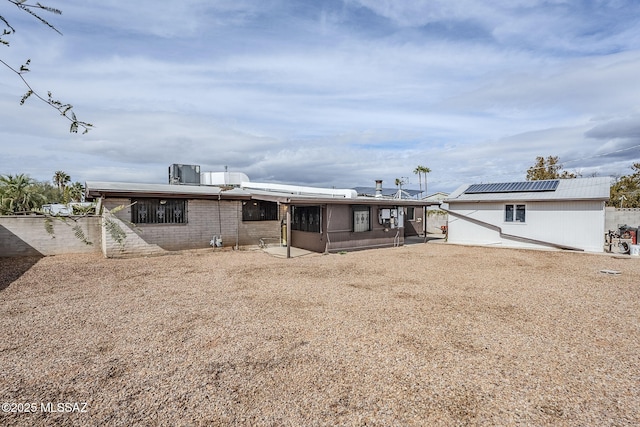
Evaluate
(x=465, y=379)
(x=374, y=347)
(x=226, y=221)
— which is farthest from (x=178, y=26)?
(x=226, y=221)

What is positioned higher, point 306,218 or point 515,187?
point 515,187

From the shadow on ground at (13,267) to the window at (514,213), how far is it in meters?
20.1

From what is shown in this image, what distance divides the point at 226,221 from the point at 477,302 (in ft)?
37.5

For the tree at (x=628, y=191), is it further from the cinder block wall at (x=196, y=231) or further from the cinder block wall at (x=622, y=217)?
the cinder block wall at (x=196, y=231)

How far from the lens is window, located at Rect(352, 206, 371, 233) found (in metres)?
16.1

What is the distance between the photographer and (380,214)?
56.4ft

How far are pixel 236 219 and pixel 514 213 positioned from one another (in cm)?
1410

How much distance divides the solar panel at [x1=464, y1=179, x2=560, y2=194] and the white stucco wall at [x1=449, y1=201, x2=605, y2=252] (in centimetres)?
91

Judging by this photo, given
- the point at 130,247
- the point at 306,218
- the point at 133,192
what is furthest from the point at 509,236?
the point at 130,247

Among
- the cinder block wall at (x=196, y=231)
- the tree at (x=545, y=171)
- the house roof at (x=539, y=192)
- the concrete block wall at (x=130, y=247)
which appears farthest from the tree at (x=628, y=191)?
the concrete block wall at (x=130, y=247)

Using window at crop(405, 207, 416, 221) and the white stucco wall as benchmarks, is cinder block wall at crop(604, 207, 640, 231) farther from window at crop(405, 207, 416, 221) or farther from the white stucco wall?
window at crop(405, 207, 416, 221)

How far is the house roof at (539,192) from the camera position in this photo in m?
15.2

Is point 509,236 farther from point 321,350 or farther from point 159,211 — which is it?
point 159,211

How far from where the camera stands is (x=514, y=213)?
17344 mm
